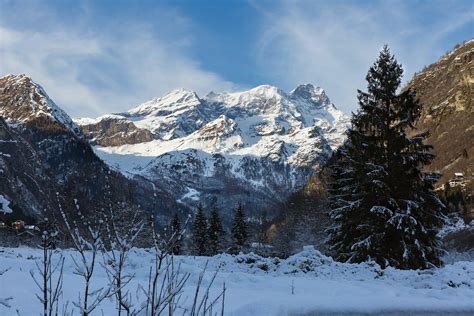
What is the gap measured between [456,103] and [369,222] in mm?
145431

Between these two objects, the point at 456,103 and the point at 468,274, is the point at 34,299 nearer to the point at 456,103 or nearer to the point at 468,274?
the point at 468,274

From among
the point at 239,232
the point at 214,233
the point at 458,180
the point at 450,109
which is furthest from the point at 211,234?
the point at 450,109

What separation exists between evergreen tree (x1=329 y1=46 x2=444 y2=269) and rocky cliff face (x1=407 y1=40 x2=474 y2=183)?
78996 millimetres

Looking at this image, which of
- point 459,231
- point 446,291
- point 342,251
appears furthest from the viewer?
point 459,231

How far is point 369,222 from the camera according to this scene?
14734 millimetres

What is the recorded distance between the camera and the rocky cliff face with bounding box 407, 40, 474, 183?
114 meters

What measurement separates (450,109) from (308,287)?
15077 cm

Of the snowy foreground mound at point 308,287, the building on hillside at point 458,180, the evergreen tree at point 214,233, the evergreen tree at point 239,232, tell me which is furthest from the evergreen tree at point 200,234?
the building on hillside at point 458,180

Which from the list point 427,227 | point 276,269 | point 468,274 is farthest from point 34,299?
point 427,227

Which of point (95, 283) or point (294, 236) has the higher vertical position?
point (294, 236)

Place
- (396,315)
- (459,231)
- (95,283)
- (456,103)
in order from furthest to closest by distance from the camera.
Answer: (456,103) < (459,231) < (95,283) < (396,315)

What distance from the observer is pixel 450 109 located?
143 m

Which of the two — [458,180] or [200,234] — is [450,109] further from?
[200,234]

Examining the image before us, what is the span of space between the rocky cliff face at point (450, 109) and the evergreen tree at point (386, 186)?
79.0 meters
